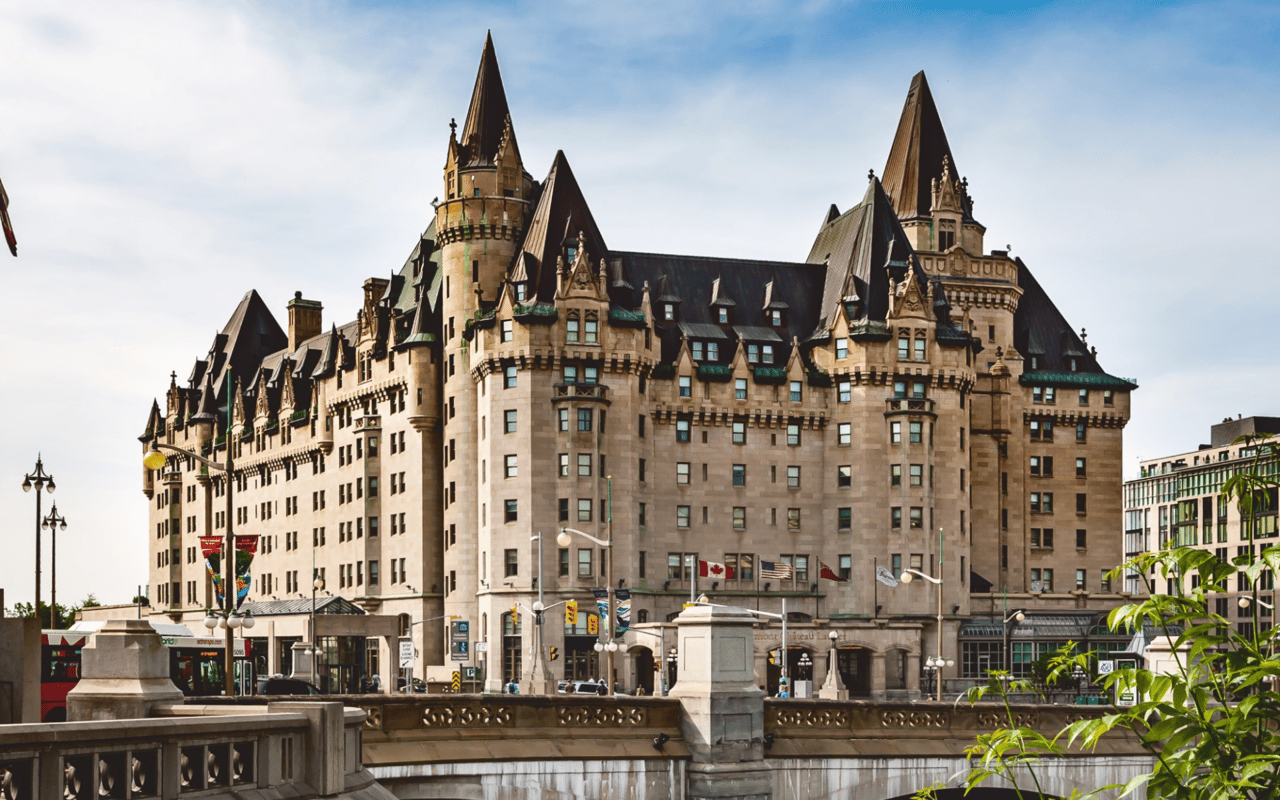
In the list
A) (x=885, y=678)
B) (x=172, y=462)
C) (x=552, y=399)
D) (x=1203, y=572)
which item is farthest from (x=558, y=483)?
(x=1203, y=572)

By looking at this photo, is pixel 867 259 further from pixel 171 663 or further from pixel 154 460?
pixel 154 460

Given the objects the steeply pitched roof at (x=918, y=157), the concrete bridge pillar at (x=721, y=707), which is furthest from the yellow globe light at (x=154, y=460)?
the steeply pitched roof at (x=918, y=157)

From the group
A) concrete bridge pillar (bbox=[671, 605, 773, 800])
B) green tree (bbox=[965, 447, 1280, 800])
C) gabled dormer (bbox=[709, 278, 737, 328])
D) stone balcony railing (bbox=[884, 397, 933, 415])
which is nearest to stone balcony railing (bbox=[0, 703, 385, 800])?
green tree (bbox=[965, 447, 1280, 800])

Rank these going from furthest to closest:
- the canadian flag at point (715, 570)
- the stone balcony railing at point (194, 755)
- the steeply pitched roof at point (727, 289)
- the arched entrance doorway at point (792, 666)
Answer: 1. the steeply pitched roof at point (727, 289)
2. the canadian flag at point (715, 570)
3. the arched entrance doorway at point (792, 666)
4. the stone balcony railing at point (194, 755)

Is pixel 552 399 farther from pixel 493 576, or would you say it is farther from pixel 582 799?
pixel 582 799

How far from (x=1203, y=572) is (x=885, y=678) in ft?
309

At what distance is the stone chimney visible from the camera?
5950 inches

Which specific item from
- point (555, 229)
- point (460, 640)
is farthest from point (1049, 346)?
point (460, 640)

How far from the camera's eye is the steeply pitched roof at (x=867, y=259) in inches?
4414

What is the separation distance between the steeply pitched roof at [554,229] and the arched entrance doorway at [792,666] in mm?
25711

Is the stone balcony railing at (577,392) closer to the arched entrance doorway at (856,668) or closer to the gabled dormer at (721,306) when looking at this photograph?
the gabled dormer at (721,306)

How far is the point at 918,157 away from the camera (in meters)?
128

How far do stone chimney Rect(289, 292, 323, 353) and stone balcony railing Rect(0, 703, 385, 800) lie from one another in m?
131

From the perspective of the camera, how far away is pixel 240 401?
150 meters
